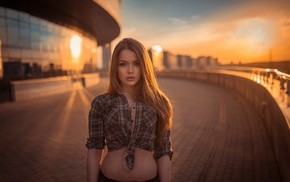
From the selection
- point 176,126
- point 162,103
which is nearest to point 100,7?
point 176,126

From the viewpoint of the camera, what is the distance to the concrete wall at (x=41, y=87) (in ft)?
57.0

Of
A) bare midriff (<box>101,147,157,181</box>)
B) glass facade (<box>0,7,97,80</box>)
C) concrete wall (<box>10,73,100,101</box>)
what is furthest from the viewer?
glass facade (<box>0,7,97,80</box>)

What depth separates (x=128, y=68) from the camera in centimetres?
218

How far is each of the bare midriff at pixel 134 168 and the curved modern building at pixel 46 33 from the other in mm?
18327

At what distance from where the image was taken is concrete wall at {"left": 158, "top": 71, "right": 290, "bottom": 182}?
560 centimetres

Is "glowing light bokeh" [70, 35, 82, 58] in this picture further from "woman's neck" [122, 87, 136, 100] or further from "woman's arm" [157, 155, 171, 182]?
"woman's arm" [157, 155, 171, 182]

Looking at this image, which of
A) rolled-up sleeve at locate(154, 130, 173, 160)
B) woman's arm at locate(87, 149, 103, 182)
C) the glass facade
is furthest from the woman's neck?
the glass facade

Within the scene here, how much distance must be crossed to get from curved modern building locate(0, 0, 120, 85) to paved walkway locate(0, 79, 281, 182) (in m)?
9.46

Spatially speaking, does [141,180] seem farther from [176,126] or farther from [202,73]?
[202,73]

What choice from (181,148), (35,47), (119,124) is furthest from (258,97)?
(35,47)

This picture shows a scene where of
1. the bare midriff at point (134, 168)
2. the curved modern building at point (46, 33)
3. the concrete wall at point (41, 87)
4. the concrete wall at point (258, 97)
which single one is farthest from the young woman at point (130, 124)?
the curved modern building at point (46, 33)

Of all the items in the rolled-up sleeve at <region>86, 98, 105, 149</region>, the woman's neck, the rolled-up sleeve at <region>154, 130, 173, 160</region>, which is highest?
the woman's neck

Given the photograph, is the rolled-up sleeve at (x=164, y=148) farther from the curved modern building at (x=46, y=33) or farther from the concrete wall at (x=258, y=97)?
the curved modern building at (x=46, y=33)

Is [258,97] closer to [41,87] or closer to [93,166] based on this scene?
[93,166]
